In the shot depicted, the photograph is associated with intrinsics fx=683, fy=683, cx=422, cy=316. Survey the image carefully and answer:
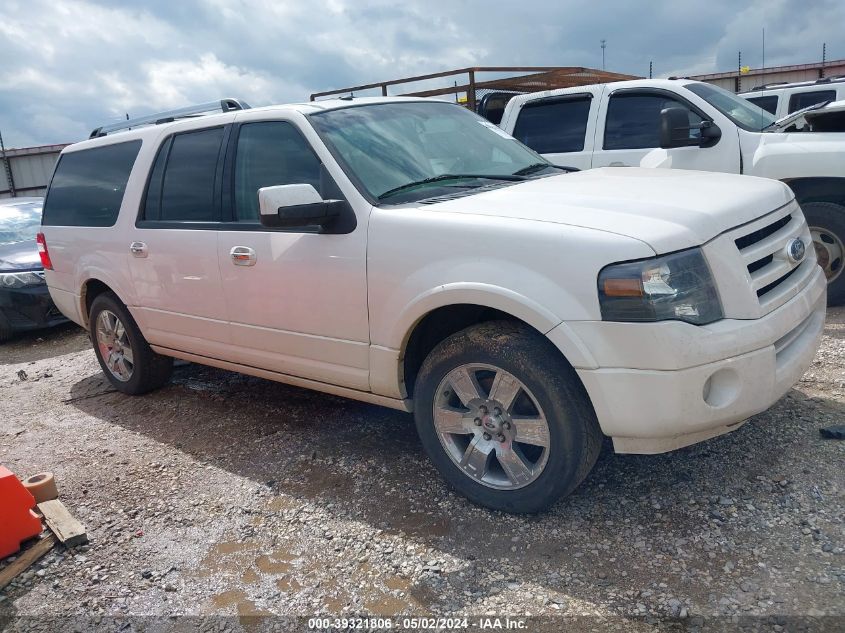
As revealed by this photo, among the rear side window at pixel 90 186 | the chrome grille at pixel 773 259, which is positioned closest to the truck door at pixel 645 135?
the chrome grille at pixel 773 259

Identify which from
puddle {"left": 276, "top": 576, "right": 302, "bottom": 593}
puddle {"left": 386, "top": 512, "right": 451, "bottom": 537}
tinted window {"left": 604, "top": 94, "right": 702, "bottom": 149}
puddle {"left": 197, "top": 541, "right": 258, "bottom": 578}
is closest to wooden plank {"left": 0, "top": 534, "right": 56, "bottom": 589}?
puddle {"left": 197, "top": 541, "right": 258, "bottom": 578}

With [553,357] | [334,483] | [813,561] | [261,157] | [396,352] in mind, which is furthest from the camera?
[261,157]

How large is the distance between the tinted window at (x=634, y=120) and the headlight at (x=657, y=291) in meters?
4.13

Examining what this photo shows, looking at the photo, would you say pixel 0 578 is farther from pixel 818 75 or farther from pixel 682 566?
pixel 818 75

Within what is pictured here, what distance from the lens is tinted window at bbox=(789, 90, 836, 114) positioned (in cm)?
886

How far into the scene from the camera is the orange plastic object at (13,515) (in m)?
3.06

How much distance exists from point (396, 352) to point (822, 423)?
225 cm

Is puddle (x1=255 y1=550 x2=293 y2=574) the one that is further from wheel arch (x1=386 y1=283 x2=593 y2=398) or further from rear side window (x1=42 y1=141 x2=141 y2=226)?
rear side window (x1=42 y1=141 x2=141 y2=226)

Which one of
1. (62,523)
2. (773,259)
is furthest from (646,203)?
(62,523)

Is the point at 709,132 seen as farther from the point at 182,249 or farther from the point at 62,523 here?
the point at 62,523

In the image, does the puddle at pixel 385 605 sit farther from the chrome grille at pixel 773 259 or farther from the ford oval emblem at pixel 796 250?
the ford oval emblem at pixel 796 250

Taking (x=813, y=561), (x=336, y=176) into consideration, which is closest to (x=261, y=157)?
(x=336, y=176)

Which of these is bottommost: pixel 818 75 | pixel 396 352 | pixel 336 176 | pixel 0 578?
pixel 0 578

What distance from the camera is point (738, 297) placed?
8.61 feet
